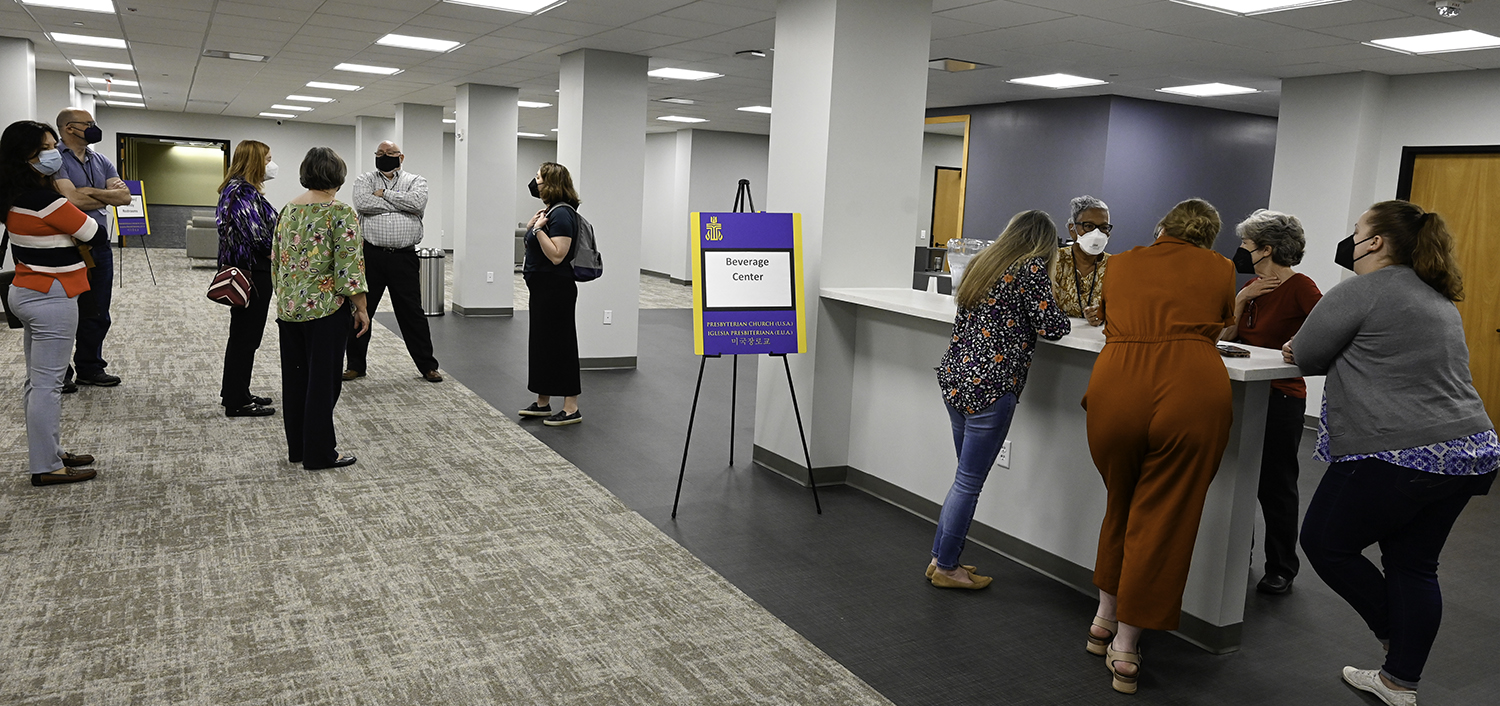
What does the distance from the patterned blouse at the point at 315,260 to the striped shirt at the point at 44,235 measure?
0.79 metres

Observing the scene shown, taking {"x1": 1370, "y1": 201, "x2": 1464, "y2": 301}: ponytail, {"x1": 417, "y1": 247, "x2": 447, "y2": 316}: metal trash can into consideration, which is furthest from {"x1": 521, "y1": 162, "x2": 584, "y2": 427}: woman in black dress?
{"x1": 417, "y1": 247, "x2": 447, "y2": 316}: metal trash can

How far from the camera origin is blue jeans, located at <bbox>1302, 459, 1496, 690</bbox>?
9.18 feet

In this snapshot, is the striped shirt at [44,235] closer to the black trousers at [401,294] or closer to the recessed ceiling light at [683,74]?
the black trousers at [401,294]

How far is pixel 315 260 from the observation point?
15.3 feet

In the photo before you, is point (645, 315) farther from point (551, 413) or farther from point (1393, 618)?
point (1393, 618)

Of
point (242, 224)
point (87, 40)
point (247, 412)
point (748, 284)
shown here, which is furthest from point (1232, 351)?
point (87, 40)

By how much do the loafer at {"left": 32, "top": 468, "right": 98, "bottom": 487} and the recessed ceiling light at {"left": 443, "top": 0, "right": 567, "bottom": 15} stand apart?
151 inches

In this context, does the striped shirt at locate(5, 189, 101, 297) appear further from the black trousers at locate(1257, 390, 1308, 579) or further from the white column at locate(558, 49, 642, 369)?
the black trousers at locate(1257, 390, 1308, 579)

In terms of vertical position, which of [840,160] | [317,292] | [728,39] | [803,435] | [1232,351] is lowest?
[803,435]

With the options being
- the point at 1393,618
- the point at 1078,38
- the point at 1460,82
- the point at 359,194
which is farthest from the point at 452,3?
the point at 1460,82

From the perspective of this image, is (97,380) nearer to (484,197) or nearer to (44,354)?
(44,354)

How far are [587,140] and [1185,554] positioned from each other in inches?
247

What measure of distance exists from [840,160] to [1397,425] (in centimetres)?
287

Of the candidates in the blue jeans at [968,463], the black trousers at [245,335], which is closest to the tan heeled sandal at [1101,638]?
the blue jeans at [968,463]
